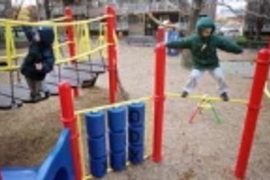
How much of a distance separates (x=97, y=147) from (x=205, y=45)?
1746mm

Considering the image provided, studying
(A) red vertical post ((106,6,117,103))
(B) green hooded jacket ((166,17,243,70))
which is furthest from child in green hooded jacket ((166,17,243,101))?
(A) red vertical post ((106,6,117,103))

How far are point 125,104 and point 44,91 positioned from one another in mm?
1073

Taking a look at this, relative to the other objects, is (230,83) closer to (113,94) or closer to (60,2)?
(113,94)

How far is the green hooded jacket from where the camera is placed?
382 cm

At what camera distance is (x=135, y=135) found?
14.7 ft


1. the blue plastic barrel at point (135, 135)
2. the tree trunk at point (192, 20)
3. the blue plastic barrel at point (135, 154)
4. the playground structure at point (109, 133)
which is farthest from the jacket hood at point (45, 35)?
the tree trunk at point (192, 20)

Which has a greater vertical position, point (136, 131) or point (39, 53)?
point (39, 53)

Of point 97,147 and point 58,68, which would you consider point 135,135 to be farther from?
point 58,68

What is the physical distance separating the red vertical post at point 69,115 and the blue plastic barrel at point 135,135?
1.02m

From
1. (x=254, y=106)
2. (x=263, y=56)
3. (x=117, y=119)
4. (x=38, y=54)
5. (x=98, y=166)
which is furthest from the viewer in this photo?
(x=98, y=166)

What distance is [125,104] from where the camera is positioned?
4.25 m

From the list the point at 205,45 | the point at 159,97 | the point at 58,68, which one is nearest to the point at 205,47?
the point at 205,45

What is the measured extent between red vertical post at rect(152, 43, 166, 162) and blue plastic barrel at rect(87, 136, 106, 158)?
2.72ft

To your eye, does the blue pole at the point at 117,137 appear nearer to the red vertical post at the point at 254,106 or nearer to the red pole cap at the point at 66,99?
the red pole cap at the point at 66,99
